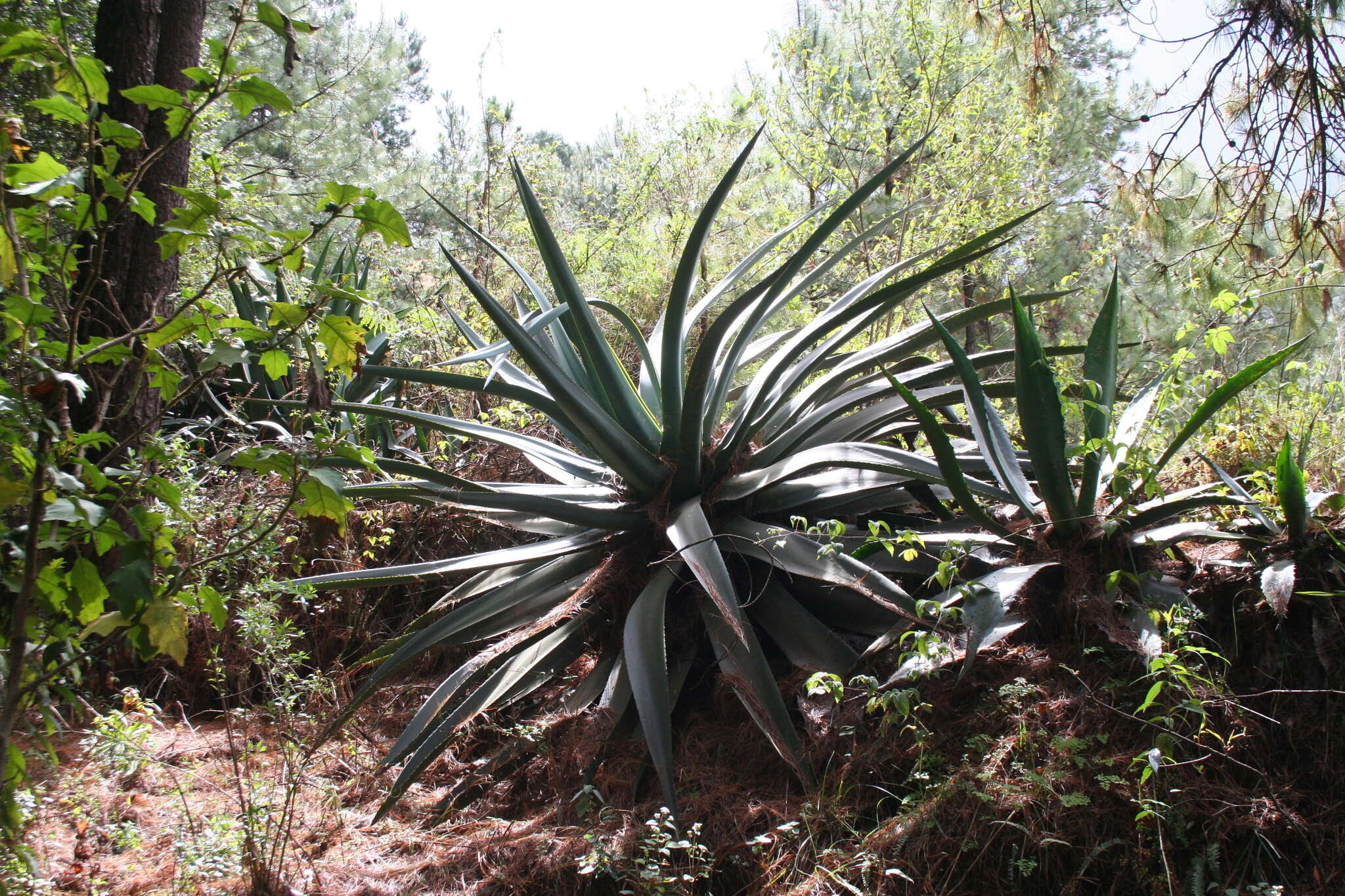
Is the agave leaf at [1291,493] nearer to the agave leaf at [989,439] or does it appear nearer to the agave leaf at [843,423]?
the agave leaf at [989,439]

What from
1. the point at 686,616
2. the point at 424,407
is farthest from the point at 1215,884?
the point at 424,407

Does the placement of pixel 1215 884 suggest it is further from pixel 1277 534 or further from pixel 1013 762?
pixel 1277 534

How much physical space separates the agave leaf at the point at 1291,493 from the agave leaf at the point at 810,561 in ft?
2.41

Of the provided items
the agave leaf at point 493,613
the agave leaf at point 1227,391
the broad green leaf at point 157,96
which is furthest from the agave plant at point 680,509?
the broad green leaf at point 157,96

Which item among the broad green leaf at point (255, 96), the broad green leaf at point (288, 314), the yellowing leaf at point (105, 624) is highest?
the broad green leaf at point (255, 96)

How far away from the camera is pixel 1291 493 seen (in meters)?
1.69

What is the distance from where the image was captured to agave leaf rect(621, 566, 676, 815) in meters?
1.85

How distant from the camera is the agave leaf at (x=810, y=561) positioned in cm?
196

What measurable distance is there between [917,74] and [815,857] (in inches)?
246

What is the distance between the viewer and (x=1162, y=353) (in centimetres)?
811

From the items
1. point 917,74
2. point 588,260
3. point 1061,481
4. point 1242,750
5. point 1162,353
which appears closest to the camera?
point 1242,750

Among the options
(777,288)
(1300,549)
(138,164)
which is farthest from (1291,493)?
(138,164)

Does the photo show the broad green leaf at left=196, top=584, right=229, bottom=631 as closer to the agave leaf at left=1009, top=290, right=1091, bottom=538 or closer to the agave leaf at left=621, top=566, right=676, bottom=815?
the agave leaf at left=621, top=566, right=676, bottom=815

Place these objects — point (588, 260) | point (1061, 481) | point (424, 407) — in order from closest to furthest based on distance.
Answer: point (1061, 481)
point (424, 407)
point (588, 260)
